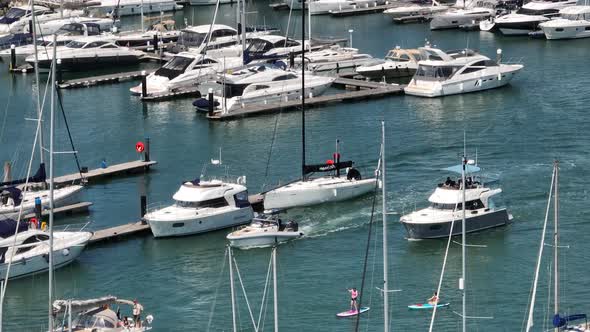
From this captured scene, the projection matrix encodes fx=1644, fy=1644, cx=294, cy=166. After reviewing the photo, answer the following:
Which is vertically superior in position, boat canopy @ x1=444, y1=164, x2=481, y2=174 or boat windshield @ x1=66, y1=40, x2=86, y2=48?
boat windshield @ x1=66, y1=40, x2=86, y2=48

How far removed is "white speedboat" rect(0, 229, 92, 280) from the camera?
55.4m

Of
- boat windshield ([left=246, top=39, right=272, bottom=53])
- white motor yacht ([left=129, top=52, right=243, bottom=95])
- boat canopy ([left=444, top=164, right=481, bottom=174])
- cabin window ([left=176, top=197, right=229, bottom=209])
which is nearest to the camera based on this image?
boat canopy ([left=444, top=164, right=481, bottom=174])

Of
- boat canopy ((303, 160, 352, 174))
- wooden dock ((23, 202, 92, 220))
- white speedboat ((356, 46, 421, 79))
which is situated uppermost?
white speedboat ((356, 46, 421, 79))

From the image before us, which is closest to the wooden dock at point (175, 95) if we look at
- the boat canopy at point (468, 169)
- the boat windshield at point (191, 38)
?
the boat windshield at point (191, 38)

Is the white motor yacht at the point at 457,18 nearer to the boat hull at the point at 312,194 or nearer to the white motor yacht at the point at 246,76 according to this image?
the white motor yacht at the point at 246,76

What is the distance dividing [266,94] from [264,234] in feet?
77.6

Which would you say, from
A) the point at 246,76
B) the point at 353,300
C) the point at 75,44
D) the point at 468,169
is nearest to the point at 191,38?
the point at 75,44

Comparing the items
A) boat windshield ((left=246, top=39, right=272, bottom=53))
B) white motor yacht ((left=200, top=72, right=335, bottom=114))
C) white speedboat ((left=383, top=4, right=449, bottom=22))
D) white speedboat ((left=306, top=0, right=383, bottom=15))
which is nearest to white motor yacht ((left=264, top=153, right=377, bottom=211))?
white motor yacht ((left=200, top=72, right=335, bottom=114))

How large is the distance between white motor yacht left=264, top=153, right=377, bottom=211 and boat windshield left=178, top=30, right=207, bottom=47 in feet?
107

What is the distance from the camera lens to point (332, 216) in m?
61.5

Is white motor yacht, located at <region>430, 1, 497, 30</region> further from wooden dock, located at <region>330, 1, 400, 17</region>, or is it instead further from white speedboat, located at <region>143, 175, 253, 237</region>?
white speedboat, located at <region>143, 175, 253, 237</region>

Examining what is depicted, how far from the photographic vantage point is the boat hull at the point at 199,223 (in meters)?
59.4

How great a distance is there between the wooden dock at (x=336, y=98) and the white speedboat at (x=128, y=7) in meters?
29.0

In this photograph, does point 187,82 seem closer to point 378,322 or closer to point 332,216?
point 332,216
